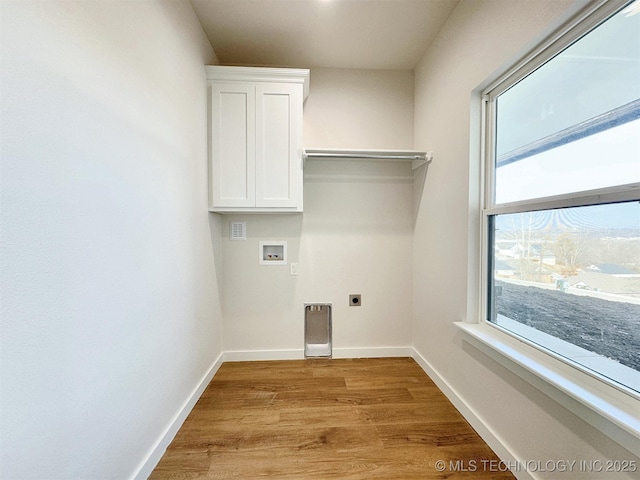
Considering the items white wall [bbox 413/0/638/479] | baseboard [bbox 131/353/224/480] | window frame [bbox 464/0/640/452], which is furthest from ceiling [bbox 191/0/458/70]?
baseboard [bbox 131/353/224/480]

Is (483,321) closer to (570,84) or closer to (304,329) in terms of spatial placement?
(570,84)

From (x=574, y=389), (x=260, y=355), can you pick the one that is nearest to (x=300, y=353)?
(x=260, y=355)

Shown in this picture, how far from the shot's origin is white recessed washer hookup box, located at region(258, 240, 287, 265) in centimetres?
252

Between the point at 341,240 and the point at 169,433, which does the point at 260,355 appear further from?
the point at 341,240

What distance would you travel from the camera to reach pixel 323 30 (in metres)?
2.01

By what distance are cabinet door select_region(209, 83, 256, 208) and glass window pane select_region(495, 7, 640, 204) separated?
180 centimetres

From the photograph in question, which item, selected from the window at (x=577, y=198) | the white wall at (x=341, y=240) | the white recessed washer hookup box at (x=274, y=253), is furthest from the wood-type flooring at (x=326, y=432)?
the white recessed washer hookup box at (x=274, y=253)

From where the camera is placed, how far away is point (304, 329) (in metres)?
2.55

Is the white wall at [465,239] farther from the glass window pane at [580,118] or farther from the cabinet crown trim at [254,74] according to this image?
the cabinet crown trim at [254,74]

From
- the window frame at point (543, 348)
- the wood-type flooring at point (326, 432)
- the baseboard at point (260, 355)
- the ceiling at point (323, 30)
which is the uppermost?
the ceiling at point (323, 30)

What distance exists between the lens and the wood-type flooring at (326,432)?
1.36 metres

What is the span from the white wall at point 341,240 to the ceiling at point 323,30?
210 millimetres

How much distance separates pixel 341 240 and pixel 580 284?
1.72 metres

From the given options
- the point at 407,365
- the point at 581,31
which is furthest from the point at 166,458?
the point at 581,31
